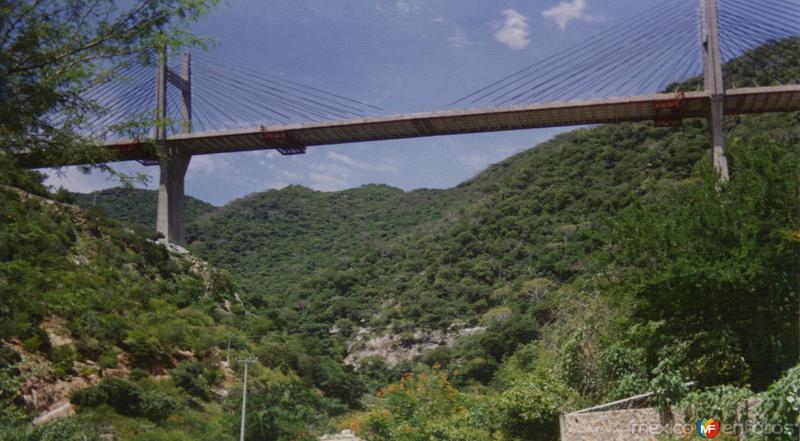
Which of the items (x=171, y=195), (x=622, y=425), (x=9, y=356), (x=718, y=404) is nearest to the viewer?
(x=718, y=404)

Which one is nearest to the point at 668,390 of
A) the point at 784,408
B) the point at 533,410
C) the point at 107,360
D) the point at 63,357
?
the point at 784,408

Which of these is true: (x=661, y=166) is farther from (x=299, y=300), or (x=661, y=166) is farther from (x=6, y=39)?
(x=6, y=39)

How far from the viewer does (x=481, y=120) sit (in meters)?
25.0

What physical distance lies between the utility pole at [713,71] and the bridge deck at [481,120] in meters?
0.37

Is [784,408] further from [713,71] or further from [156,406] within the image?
[156,406]

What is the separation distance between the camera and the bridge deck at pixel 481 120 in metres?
22.3

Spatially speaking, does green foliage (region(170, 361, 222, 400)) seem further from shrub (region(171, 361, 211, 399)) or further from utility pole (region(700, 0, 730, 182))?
utility pole (region(700, 0, 730, 182))

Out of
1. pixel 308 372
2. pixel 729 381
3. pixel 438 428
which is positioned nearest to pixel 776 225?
pixel 729 381

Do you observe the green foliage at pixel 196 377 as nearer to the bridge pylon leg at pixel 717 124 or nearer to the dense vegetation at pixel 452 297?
the dense vegetation at pixel 452 297

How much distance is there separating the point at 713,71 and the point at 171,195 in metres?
20.2

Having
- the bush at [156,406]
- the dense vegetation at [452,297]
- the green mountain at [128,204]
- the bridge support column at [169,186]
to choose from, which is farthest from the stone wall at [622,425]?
the green mountain at [128,204]

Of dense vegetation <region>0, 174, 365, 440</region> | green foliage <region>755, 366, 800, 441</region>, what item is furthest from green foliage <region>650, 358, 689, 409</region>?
dense vegetation <region>0, 174, 365, 440</region>

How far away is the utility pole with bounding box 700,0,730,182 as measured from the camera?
20.8m

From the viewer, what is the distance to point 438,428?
724 inches
